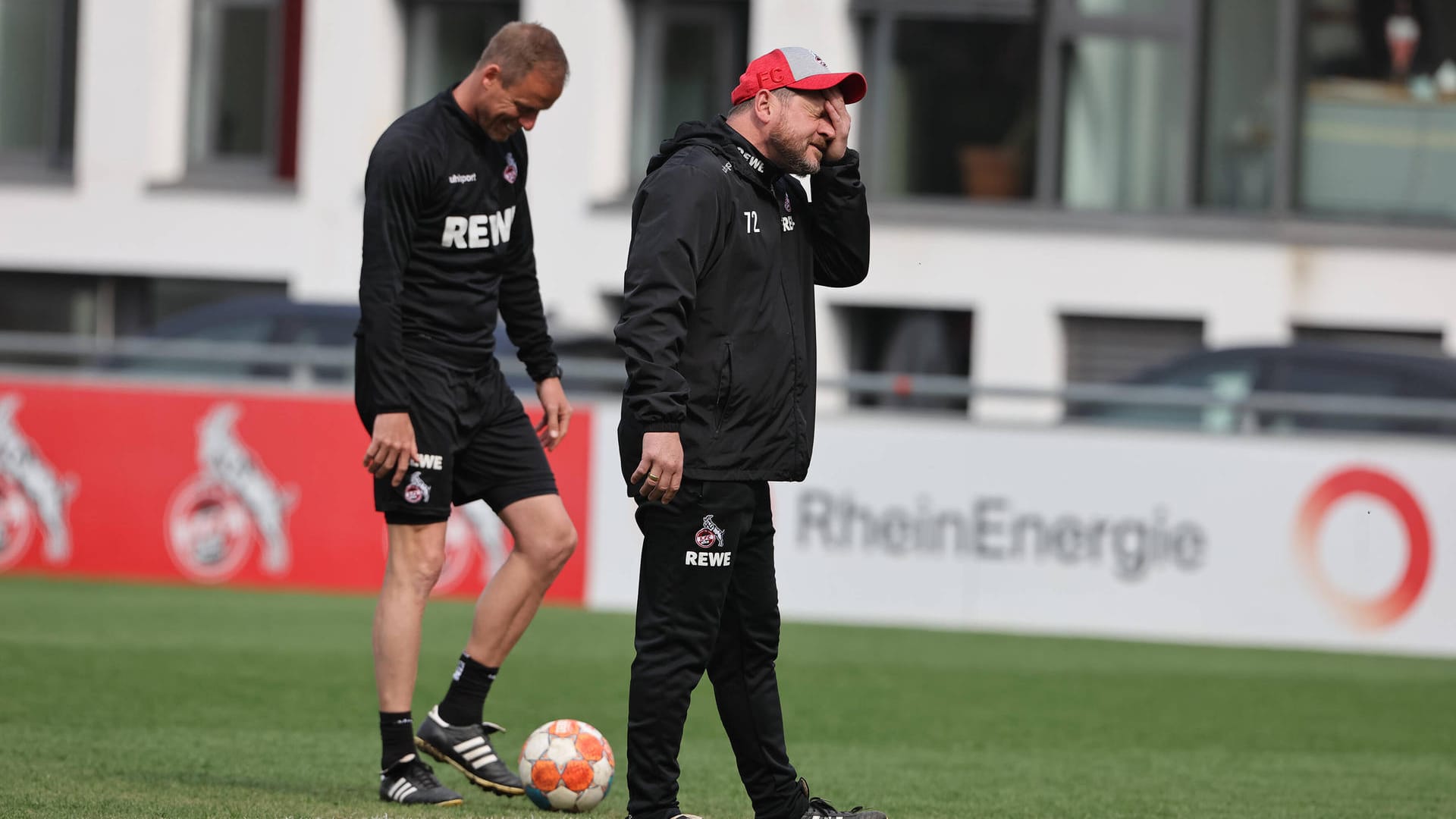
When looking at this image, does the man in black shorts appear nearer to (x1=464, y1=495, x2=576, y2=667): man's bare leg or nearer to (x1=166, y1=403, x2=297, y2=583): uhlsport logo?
(x1=464, y1=495, x2=576, y2=667): man's bare leg

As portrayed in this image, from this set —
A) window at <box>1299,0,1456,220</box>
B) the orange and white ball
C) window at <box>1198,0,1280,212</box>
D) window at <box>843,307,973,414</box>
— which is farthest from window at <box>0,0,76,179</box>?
the orange and white ball

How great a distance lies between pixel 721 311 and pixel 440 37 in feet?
62.1

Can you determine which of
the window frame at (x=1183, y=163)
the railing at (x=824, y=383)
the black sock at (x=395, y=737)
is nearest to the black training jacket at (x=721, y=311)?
the black sock at (x=395, y=737)

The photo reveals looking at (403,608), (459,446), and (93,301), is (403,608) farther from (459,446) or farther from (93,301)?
(93,301)

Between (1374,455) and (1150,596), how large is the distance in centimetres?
162

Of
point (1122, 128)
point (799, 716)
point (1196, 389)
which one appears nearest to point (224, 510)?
point (799, 716)

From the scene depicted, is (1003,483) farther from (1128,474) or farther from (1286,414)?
(1286,414)

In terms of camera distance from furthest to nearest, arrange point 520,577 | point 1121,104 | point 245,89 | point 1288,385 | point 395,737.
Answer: point 245,89
point 1121,104
point 1288,385
point 520,577
point 395,737

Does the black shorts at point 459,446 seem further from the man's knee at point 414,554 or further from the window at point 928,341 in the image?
the window at point 928,341

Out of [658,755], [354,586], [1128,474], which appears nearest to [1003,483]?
[1128,474]

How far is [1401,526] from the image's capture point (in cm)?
1239

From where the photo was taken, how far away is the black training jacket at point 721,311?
5.07 meters

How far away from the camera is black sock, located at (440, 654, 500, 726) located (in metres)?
6.40

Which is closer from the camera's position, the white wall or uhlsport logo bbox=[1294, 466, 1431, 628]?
uhlsport logo bbox=[1294, 466, 1431, 628]
